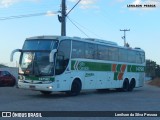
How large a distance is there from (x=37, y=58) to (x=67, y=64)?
1816 millimetres

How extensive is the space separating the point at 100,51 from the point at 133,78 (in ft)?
22.3

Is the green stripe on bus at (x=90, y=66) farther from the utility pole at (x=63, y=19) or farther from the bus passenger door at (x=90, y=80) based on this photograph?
the utility pole at (x=63, y=19)

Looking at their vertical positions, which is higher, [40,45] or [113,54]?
[40,45]

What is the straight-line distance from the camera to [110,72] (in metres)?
30.8

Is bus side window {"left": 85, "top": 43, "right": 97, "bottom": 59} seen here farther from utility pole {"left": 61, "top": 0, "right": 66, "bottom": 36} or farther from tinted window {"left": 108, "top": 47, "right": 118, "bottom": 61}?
utility pole {"left": 61, "top": 0, "right": 66, "bottom": 36}

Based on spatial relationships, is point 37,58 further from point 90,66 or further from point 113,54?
point 113,54

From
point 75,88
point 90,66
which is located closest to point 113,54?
point 90,66

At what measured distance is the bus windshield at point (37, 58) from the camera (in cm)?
2372

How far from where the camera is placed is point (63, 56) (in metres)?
24.4

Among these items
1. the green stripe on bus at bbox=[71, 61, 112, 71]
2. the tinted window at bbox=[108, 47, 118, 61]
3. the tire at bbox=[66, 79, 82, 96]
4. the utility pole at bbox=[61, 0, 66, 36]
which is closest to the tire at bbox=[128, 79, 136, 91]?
the tinted window at bbox=[108, 47, 118, 61]

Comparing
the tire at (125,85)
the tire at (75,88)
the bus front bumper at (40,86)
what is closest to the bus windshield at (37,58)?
the bus front bumper at (40,86)

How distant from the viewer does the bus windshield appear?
2372 centimetres

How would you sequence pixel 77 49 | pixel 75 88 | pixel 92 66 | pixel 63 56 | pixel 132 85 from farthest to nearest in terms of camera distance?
pixel 132 85
pixel 92 66
pixel 77 49
pixel 75 88
pixel 63 56

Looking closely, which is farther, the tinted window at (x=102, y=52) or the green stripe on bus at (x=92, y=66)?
the tinted window at (x=102, y=52)
